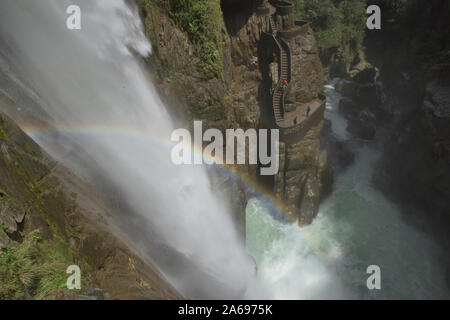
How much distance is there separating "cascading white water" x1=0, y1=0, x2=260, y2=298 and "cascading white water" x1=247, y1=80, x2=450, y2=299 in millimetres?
5187

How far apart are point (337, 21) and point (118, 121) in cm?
3309

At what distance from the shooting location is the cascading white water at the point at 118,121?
282 inches

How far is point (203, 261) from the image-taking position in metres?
11.5

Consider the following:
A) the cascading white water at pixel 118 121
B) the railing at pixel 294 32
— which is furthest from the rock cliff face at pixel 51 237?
the railing at pixel 294 32

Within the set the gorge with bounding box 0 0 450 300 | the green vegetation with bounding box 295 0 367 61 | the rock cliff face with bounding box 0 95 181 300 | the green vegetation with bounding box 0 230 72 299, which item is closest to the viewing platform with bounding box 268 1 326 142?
the gorge with bounding box 0 0 450 300

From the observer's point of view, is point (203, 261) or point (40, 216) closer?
point (40, 216)

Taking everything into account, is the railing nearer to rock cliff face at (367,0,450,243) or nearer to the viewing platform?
the viewing platform

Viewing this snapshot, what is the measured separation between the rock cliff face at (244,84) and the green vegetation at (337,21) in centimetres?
1628

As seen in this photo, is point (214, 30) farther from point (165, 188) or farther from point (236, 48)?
point (165, 188)

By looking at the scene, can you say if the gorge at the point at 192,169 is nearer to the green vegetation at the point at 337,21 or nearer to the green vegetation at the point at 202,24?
the green vegetation at the point at 202,24

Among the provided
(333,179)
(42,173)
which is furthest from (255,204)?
(42,173)

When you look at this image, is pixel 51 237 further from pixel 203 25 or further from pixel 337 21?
pixel 337 21

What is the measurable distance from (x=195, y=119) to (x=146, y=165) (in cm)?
451

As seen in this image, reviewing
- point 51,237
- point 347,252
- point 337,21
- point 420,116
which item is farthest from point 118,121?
point 337,21
